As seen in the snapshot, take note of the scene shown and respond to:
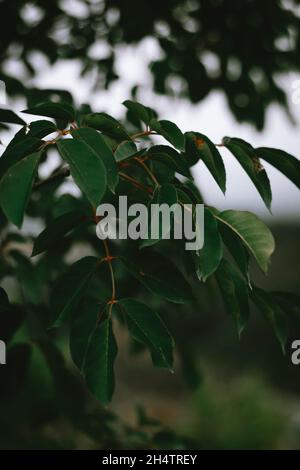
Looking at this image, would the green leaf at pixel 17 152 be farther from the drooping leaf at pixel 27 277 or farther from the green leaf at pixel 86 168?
the drooping leaf at pixel 27 277

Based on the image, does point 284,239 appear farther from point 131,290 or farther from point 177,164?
point 177,164

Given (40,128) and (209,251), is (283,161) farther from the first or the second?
(40,128)

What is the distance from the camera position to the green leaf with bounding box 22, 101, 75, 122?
0.80 meters

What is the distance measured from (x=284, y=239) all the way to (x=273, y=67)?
6.64m

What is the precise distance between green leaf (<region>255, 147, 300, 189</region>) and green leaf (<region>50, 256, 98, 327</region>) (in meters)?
0.36

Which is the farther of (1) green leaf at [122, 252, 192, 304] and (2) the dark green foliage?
(1) green leaf at [122, 252, 192, 304]

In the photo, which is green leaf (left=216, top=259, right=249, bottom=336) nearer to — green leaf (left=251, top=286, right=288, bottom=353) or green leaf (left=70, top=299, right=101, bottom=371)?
green leaf (left=251, top=286, right=288, bottom=353)

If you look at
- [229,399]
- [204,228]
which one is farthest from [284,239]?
[204,228]

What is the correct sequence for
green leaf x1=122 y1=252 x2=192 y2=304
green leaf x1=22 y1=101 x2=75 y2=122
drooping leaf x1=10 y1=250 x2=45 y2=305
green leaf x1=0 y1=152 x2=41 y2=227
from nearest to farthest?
green leaf x1=0 y1=152 x2=41 y2=227
green leaf x1=22 y1=101 x2=75 y2=122
green leaf x1=122 y1=252 x2=192 y2=304
drooping leaf x1=10 y1=250 x2=45 y2=305

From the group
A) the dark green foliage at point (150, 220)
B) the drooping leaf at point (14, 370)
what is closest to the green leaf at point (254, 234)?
the dark green foliage at point (150, 220)

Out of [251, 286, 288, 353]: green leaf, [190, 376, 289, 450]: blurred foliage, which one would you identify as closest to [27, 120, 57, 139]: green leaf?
[251, 286, 288, 353]: green leaf

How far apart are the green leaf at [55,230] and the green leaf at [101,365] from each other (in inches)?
6.9

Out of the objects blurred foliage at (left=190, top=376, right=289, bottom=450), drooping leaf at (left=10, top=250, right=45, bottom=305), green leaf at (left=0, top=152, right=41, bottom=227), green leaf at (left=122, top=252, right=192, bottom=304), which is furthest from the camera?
blurred foliage at (left=190, top=376, right=289, bottom=450)

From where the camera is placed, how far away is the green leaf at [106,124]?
0.82 m
